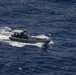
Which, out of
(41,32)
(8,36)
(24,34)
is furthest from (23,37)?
(41,32)

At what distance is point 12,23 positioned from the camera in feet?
516

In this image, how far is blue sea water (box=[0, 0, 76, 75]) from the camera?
116525mm

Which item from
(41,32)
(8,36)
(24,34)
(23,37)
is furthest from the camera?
(41,32)

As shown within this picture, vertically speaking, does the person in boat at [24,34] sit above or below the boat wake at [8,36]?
above

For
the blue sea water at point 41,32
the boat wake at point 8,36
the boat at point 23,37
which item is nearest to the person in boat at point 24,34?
the boat at point 23,37

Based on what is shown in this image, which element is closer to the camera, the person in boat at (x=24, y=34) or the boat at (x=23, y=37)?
the boat at (x=23, y=37)

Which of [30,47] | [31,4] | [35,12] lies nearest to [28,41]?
[30,47]

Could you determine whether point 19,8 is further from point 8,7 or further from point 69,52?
point 69,52

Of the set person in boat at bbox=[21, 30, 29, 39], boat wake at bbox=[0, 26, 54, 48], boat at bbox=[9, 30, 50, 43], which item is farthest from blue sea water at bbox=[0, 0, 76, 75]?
person in boat at bbox=[21, 30, 29, 39]

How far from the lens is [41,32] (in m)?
147

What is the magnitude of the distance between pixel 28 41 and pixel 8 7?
46789 millimetres

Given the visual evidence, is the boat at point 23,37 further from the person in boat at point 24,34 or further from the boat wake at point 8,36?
the boat wake at point 8,36

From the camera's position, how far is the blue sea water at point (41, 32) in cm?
11653

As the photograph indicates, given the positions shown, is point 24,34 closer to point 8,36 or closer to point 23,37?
point 23,37
